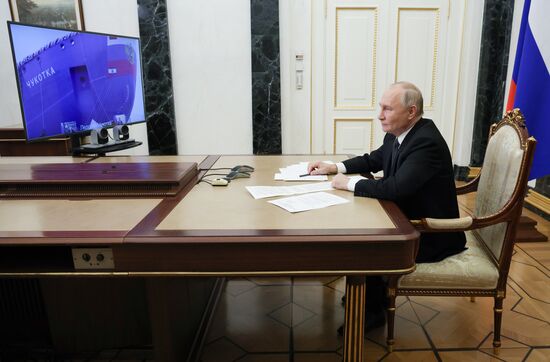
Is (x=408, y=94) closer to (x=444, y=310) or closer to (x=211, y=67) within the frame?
(x=444, y=310)

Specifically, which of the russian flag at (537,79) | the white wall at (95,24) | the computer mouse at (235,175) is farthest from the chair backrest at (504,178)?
the white wall at (95,24)

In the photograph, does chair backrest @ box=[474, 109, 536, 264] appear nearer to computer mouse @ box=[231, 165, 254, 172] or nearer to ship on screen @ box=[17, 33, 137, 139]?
computer mouse @ box=[231, 165, 254, 172]

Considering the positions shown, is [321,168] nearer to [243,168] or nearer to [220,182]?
[243,168]

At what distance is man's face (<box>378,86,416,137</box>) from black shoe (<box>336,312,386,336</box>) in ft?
2.95

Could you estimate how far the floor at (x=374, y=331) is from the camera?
1.94m

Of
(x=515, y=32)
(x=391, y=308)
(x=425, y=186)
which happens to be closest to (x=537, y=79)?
(x=425, y=186)

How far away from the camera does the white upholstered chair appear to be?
1.71m

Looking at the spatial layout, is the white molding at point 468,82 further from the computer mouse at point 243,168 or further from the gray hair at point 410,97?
the computer mouse at point 243,168

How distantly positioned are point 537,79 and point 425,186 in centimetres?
148

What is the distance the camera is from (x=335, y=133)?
4469mm

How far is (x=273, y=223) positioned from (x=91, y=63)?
1482 mm

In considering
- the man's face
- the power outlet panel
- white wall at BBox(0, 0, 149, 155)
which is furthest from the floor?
white wall at BBox(0, 0, 149, 155)

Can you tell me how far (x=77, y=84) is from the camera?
2170 millimetres

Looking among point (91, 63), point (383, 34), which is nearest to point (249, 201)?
point (91, 63)
